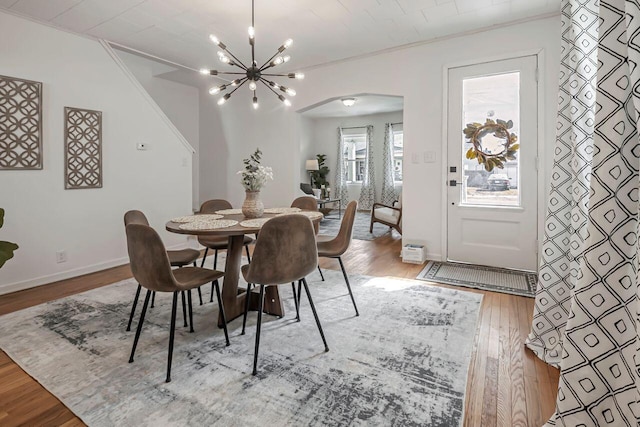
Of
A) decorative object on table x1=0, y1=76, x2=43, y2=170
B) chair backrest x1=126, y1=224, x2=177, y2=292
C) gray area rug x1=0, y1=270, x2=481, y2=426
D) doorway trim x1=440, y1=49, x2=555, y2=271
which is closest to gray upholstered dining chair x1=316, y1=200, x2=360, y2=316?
gray area rug x1=0, y1=270, x2=481, y2=426

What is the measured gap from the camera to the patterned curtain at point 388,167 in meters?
8.86

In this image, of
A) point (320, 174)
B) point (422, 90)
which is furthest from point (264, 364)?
point (320, 174)

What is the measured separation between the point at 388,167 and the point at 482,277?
5.80m

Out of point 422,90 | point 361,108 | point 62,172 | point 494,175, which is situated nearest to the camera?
point 62,172

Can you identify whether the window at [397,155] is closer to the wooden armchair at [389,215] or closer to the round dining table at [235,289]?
the wooden armchair at [389,215]

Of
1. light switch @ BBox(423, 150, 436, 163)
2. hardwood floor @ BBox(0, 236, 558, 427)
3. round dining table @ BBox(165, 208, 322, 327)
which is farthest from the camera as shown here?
light switch @ BBox(423, 150, 436, 163)

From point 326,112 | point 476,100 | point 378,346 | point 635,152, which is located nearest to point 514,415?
point 378,346

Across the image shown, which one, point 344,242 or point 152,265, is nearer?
point 152,265

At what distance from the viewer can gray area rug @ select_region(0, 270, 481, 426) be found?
4.97 feet

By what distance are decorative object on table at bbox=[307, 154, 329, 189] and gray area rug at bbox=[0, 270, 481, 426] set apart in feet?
22.4

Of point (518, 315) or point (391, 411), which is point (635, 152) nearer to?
point (391, 411)

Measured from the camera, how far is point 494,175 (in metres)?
3.71

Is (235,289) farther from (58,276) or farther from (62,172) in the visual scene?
(62,172)

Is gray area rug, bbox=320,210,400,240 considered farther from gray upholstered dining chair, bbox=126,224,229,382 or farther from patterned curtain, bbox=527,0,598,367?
gray upholstered dining chair, bbox=126,224,229,382
